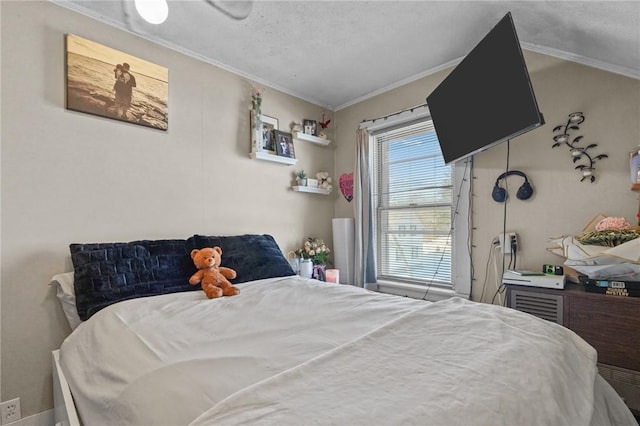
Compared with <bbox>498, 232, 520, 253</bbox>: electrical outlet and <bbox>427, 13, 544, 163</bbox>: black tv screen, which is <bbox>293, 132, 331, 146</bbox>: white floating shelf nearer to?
<bbox>427, 13, 544, 163</bbox>: black tv screen

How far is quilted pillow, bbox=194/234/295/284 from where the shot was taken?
223cm

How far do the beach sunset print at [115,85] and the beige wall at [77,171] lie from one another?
0.06m

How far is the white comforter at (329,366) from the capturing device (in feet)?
2.25

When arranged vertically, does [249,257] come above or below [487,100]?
below

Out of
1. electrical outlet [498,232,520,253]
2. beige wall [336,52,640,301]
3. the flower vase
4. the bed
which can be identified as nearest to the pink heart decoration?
the flower vase

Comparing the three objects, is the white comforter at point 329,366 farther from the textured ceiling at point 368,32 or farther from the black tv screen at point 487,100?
the textured ceiling at point 368,32

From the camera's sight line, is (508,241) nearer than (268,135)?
Yes

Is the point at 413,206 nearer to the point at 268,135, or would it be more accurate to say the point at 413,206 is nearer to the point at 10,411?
the point at 268,135

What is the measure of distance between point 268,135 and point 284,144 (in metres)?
0.19

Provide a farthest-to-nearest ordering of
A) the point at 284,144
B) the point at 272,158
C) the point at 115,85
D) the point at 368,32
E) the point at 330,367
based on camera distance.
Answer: the point at 284,144
the point at 272,158
the point at 368,32
the point at 115,85
the point at 330,367

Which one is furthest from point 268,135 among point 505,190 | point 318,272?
point 505,190

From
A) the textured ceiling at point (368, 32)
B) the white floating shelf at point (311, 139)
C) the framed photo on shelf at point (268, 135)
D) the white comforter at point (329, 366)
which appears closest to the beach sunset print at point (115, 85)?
the textured ceiling at point (368, 32)

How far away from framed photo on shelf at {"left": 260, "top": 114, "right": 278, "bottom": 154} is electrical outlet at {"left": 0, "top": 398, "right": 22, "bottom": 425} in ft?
7.91

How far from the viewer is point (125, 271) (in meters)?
1.80
